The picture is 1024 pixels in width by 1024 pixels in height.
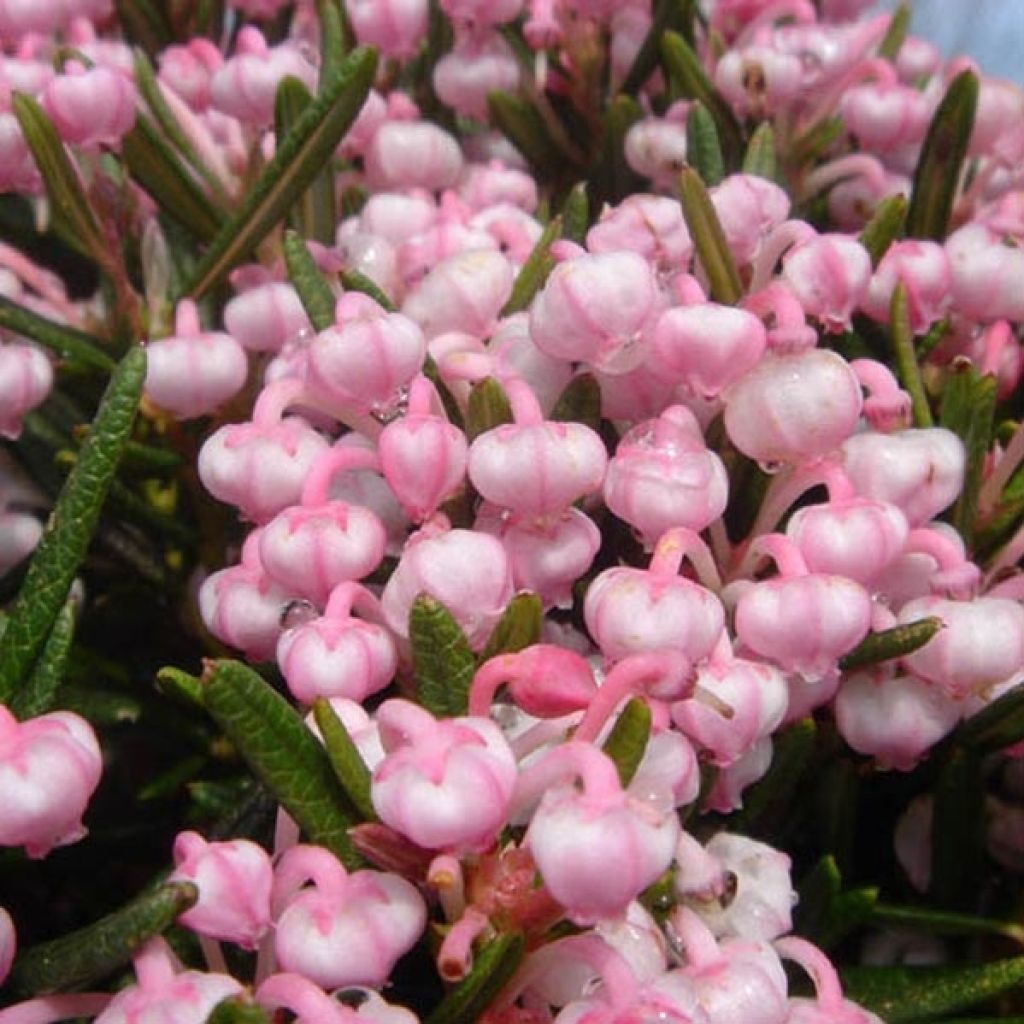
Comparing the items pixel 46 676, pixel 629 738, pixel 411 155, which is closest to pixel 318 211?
pixel 411 155

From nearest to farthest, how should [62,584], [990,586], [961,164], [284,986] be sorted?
[284,986] → [62,584] → [990,586] → [961,164]

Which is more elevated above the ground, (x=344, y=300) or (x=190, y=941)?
(x=344, y=300)

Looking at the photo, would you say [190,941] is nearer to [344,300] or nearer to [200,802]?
[200,802]

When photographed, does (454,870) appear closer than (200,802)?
Yes

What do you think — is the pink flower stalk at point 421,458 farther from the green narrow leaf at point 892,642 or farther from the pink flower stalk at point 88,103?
the pink flower stalk at point 88,103

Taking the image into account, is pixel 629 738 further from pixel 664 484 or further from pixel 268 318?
pixel 268 318

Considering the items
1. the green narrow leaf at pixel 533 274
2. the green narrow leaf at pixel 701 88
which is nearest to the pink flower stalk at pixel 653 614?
the green narrow leaf at pixel 533 274

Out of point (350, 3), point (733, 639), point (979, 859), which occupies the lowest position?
point (979, 859)

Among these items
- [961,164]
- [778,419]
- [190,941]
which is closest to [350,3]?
[961,164]

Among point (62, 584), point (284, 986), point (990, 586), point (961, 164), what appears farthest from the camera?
point (961, 164)
